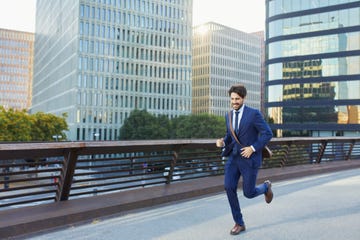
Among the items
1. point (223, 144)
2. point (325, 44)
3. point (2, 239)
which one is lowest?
point (2, 239)

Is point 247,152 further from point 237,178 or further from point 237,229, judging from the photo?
point 237,229

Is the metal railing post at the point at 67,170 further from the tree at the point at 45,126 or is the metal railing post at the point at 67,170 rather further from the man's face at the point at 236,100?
the tree at the point at 45,126

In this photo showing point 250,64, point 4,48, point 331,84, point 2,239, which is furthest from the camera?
point 4,48

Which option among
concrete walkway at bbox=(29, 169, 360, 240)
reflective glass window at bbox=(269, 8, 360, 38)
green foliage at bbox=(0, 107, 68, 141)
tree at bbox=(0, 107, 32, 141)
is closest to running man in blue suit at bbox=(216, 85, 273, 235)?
concrete walkway at bbox=(29, 169, 360, 240)

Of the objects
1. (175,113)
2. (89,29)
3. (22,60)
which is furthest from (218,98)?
(22,60)

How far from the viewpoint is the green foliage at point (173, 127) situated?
238ft

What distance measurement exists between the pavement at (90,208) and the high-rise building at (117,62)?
265 feet

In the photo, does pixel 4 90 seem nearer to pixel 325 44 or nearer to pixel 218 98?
pixel 218 98

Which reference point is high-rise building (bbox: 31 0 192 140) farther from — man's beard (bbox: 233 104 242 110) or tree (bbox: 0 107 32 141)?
man's beard (bbox: 233 104 242 110)

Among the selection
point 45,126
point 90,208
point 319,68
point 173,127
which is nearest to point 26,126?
point 45,126

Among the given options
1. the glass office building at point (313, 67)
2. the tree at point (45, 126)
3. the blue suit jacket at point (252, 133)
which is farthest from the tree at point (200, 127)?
the blue suit jacket at point (252, 133)

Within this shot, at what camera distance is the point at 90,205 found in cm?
641

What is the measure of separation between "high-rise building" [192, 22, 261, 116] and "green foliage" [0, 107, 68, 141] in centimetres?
7314

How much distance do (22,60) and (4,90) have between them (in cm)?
1495
